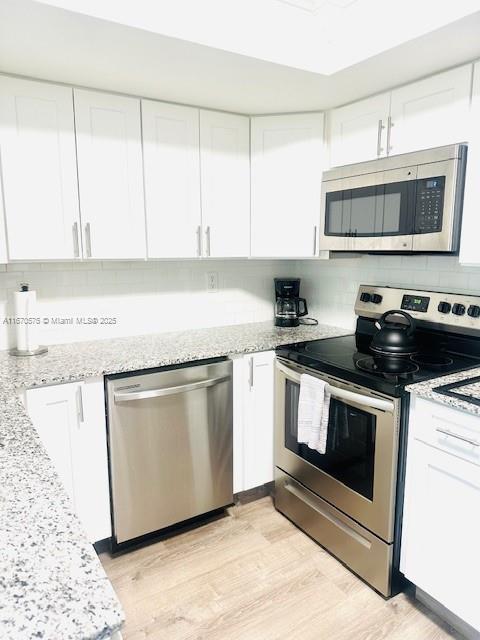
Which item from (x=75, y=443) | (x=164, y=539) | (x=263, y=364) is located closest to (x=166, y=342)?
(x=263, y=364)

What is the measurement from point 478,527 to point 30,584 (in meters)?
1.39

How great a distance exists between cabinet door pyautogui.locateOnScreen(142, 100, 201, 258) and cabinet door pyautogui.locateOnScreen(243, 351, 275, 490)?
0.70 meters

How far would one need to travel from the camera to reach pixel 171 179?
2.30m

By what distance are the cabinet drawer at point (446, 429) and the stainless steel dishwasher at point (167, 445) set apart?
94 cm

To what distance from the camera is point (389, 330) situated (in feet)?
6.88

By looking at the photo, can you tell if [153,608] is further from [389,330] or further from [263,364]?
[389,330]

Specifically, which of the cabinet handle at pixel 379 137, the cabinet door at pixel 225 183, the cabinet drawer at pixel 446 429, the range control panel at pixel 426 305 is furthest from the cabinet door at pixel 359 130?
the cabinet drawer at pixel 446 429

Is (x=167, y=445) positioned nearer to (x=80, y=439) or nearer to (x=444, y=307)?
(x=80, y=439)

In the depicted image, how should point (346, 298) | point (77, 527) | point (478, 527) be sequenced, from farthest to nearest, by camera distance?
point (346, 298)
point (478, 527)
point (77, 527)

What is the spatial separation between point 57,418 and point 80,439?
0.14 meters

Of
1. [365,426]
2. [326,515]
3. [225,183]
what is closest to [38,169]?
[225,183]

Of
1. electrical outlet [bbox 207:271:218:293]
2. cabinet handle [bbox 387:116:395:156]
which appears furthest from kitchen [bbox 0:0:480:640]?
electrical outlet [bbox 207:271:218:293]

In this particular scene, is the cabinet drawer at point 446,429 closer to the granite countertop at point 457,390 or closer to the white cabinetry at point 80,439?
the granite countertop at point 457,390

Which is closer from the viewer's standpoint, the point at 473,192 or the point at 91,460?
the point at 473,192
